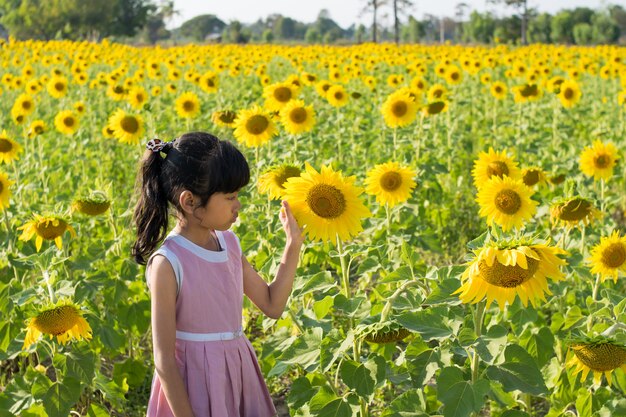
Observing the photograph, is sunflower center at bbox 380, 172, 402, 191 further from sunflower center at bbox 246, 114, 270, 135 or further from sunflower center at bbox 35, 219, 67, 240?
sunflower center at bbox 35, 219, 67, 240

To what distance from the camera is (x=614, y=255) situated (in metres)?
2.76

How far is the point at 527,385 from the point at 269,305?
31.3 inches

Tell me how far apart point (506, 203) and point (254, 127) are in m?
1.76

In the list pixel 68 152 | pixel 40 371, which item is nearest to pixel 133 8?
pixel 68 152

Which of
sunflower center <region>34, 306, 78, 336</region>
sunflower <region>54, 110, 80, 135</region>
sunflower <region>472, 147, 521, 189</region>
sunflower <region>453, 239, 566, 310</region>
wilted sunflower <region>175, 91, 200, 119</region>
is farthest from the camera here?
wilted sunflower <region>175, 91, 200, 119</region>

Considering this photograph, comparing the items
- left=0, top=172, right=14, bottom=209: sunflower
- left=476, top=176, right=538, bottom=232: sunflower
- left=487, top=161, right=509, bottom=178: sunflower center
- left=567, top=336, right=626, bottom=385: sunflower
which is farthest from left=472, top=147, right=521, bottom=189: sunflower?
left=0, top=172, right=14, bottom=209: sunflower

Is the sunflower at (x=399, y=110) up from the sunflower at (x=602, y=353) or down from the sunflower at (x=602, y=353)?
up

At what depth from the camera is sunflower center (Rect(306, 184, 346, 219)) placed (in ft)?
7.50

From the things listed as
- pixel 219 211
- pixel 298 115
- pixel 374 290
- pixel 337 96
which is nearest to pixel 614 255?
pixel 374 290

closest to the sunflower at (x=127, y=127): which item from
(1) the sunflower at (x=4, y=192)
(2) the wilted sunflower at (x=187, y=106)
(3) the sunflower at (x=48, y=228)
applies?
(2) the wilted sunflower at (x=187, y=106)

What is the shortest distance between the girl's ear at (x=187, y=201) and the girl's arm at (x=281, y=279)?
28cm

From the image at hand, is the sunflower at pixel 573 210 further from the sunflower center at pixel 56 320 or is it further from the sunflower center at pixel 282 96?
the sunflower center at pixel 282 96

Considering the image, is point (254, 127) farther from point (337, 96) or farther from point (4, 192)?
point (337, 96)

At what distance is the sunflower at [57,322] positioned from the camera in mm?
2396
